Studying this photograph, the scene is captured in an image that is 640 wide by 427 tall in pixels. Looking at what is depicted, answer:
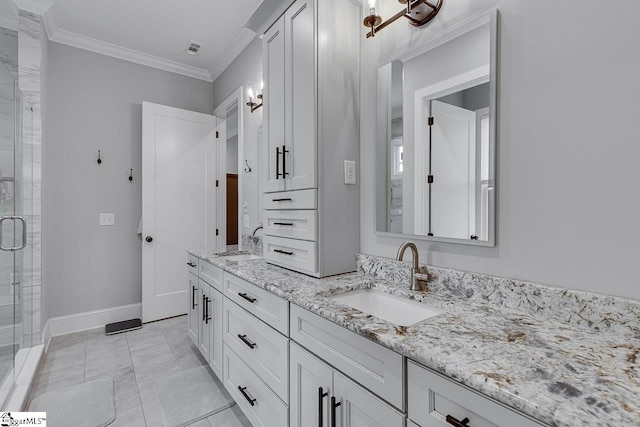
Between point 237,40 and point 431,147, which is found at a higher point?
point 237,40

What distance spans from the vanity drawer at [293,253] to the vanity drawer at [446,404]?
0.89 metres

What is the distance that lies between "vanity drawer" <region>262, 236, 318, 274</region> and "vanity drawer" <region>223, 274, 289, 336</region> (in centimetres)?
27

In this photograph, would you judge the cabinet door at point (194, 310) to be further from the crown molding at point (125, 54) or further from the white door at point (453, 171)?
the crown molding at point (125, 54)

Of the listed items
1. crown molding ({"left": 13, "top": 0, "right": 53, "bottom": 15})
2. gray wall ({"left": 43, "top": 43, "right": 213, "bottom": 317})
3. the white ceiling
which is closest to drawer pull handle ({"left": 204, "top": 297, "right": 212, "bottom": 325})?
gray wall ({"left": 43, "top": 43, "right": 213, "bottom": 317})

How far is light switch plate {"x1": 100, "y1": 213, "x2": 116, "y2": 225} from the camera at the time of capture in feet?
10.6

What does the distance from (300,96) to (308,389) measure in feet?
4.77

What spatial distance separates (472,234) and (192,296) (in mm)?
2301

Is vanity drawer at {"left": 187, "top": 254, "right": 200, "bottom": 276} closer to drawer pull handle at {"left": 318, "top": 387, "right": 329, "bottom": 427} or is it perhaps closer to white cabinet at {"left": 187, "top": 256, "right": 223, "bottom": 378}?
white cabinet at {"left": 187, "top": 256, "right": 223, "bottom": 378}

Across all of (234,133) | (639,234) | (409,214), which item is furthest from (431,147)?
(234,133)

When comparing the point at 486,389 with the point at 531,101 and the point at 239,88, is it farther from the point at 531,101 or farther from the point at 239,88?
the point at 239,88

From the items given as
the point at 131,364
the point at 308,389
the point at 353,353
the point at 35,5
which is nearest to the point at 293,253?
the point at 308,389

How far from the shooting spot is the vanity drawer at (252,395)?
141 centimetres

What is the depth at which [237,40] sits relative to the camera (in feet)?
9.92

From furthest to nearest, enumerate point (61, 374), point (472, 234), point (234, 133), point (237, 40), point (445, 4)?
point (234, 133) < point (237, 40) < point (61, 374) < point (445, 4) < point (472, 234)
